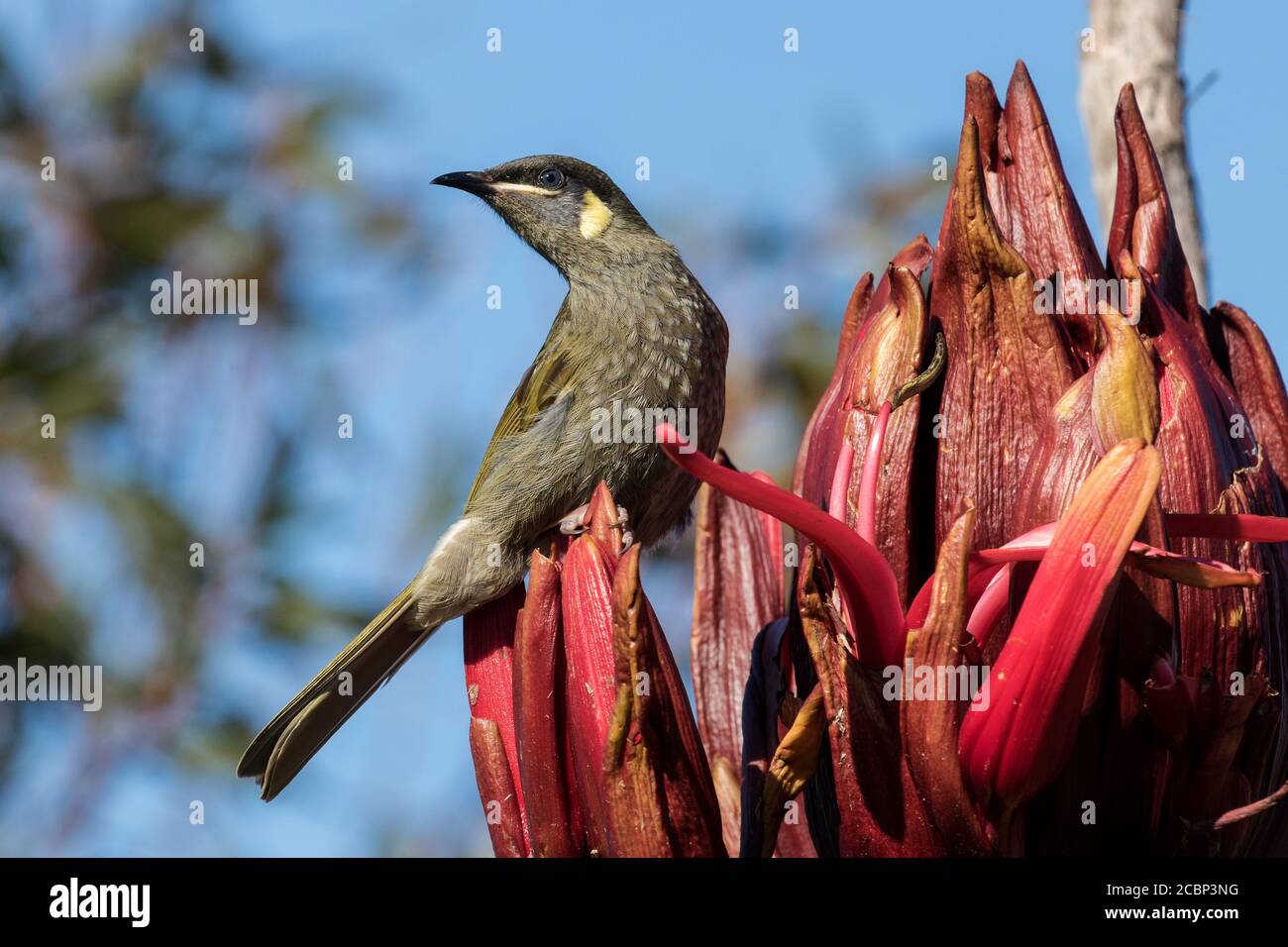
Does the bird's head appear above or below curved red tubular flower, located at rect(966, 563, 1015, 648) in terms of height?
above

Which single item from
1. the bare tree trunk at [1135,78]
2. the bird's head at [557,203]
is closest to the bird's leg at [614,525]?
the bird's head at [557,203]

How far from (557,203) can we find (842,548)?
3.04 metres

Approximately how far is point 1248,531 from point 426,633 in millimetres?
2489

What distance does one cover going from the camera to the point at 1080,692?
198cm

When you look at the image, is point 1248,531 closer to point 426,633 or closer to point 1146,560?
point 1146,560

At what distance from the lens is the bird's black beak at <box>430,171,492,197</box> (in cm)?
466

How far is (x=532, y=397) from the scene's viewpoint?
4344 millimetres

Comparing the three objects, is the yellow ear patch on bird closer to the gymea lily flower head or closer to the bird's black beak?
the bird's black beak

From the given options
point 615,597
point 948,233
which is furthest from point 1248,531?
point 615,597

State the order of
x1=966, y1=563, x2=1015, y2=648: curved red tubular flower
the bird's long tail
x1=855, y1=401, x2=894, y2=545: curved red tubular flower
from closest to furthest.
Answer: x1=966, y1=563, x2=1015, y2=648: curved red tubular flower
x1=855, y1=401, x2=894, y2=545: curved red tubular flower
the bird's long tail

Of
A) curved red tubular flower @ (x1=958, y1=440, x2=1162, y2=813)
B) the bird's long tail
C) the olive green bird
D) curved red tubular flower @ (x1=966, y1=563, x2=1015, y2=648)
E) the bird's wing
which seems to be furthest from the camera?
the bird's wing

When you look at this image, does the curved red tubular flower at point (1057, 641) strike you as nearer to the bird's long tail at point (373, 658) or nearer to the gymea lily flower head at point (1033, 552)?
the gymea lily flower head at point (1033, 552)

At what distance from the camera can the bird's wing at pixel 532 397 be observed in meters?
4.29

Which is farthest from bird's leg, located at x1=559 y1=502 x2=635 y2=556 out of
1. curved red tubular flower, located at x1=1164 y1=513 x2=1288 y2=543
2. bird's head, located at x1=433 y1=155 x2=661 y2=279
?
bird's head, located at x1=433 y1=155 x2=661 y2=279
